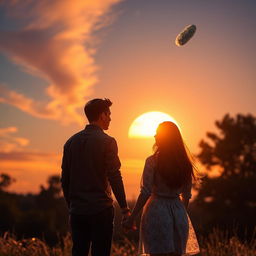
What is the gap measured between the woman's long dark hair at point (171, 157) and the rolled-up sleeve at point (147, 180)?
0.28 ft

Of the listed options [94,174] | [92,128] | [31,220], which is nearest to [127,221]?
[94,174]

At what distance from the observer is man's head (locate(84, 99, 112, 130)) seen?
4.98 meters

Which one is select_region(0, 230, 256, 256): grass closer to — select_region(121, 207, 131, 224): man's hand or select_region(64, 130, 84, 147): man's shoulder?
select_region(121, 207, 131, 224): man's hand

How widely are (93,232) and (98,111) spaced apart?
1.30 m

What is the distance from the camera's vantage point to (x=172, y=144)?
5.24 m

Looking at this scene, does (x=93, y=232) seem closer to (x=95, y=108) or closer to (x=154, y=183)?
(x=154, y=183)

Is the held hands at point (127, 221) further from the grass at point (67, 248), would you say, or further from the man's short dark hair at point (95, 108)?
the grass at point (67, 248)

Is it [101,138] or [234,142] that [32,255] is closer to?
[101,138]

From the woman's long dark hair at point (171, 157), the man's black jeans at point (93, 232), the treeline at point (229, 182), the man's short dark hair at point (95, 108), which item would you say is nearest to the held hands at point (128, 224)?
the man's black jeans at point (93, 232)

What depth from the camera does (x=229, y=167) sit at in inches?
1769

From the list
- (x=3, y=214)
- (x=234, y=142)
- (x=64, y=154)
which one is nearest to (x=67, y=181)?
(x=64, y=154)

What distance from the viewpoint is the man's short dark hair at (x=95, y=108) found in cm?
498

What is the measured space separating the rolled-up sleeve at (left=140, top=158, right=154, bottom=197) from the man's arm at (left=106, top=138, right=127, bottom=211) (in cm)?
43

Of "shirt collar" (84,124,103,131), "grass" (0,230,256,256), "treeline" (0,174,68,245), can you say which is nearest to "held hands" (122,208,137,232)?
"shirt collar" (84,124,103,131)
